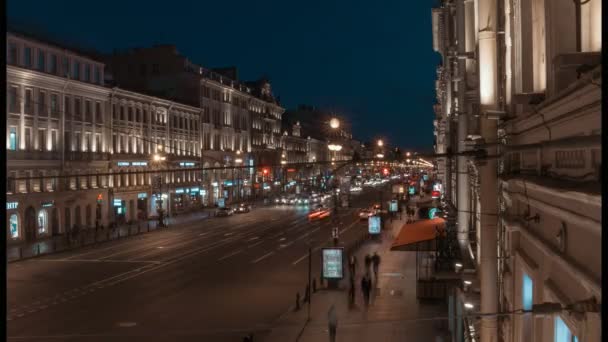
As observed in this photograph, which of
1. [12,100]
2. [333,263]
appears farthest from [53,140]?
[333,263]

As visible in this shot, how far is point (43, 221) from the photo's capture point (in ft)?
164

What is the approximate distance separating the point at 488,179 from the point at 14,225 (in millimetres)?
43367

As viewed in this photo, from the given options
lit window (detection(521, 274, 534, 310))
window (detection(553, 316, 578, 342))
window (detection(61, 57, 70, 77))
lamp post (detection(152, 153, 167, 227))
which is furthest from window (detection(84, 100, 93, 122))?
window (detection(553, 316, 578, 342))

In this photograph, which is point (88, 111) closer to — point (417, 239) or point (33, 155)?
point (33, 155)

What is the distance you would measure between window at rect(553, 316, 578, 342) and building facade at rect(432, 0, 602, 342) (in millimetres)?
17

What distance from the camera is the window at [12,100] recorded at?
153 feet

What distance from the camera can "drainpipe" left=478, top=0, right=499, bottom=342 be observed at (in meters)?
9.37

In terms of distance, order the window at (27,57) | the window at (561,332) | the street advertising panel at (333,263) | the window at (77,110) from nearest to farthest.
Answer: the window at (561,332) → the street advertising panel at (333,263) → the window at (27,57) → the window at (77,110)

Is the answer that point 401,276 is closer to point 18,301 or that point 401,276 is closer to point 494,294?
point 18,301

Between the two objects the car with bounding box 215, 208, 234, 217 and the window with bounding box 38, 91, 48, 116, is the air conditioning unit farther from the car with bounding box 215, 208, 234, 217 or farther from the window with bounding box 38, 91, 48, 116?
the car with bounding box 215, 208, 234, 217

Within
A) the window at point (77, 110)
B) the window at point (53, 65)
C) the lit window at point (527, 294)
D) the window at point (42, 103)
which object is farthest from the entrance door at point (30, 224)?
the lit window at point (527, 294)

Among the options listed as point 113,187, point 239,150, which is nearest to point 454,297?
point 113,187

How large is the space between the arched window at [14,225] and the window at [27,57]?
10878 millimetres

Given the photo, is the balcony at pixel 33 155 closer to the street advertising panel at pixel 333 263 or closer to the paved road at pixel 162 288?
the paved road at pixel 162 288
